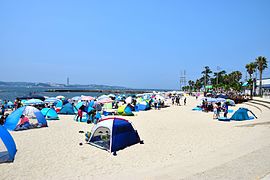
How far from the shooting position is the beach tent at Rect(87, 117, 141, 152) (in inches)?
397

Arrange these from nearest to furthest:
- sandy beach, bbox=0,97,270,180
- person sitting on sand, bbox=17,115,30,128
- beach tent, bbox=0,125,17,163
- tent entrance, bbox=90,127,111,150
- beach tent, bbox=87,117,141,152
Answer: sandy beach, bbox=0,97,270,180 → beach tent, bbox=0,125,17,163 → beach tent, bbox=87,117,141,152 → tent entrance, bbox=90,127,111,150 → person sitting on sand, bbox=17,115,30,128

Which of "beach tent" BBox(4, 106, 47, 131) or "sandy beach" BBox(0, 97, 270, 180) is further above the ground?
"beach tent" BBox(4, 106, 47, 131)

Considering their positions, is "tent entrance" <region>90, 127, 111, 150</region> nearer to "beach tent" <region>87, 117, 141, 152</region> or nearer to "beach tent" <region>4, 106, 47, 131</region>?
"beach tent" <region>87, 117, 141, 152</region>

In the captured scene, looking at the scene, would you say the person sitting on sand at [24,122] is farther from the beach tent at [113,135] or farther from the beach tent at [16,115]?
the beach tent at [113,135]

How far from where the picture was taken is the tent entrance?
1038 centimetres

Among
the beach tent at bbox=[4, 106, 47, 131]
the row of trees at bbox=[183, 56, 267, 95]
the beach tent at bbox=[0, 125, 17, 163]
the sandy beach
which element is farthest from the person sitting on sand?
the row of trees at bbox=[183, 56, 267, 95]

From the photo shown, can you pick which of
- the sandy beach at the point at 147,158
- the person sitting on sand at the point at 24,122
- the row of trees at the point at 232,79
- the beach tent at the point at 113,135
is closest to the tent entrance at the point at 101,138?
the beach tent at the point at 113,135

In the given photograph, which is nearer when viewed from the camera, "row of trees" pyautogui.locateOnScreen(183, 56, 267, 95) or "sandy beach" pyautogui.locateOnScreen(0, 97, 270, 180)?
"sandy beach" pyautogui.locateOnScreen(0, 97, 270, 180)

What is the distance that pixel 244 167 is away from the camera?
6793 mm

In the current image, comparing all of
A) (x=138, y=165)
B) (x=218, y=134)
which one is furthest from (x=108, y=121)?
(x=218, y=134)

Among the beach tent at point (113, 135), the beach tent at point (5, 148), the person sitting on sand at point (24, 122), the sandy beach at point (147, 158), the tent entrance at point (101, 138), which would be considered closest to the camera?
the sandy beach at point (147, 158)

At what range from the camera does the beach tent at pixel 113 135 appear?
10.1m

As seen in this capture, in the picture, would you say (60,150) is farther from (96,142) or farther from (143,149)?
(143,149)

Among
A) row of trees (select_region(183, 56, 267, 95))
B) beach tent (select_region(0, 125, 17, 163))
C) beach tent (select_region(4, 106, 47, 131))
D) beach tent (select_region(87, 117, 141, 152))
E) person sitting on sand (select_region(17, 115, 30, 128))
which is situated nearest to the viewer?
beach tent (select_region(0, 125, 17, 163))
